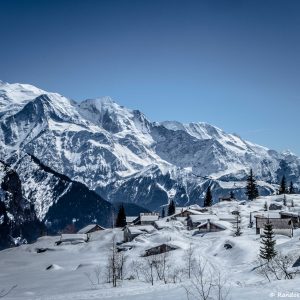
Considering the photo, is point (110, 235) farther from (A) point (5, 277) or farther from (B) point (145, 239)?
(A) point (5, 277)

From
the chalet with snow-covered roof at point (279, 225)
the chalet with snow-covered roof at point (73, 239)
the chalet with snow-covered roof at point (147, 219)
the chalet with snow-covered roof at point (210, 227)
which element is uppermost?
the chalet with snow-covered roof at point (279, 225)

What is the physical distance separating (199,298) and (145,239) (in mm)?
88273

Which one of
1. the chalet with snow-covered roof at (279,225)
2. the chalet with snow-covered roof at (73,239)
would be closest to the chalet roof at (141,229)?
the chalet with snow-covered roof at (73,239)

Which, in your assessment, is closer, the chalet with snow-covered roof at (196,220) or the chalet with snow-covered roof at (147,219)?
the chalet with snow-covered roof at (196,220)

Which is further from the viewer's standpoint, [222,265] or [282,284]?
[222,265]

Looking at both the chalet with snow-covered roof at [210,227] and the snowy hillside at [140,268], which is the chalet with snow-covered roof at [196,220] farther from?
the chalet with snow-covered roof at [210,227]

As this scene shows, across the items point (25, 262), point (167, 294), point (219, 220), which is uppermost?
point (167, 294)

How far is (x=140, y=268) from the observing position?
72.6m

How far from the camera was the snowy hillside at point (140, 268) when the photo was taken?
3061 cm

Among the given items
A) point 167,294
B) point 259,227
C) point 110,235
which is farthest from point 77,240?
point 167,294

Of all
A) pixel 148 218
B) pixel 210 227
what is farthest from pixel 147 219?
pixel 210 227

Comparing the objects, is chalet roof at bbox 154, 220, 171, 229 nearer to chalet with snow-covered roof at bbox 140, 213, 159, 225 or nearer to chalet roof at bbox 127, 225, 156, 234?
chalet roof at bbox 127, 225, 156, 234

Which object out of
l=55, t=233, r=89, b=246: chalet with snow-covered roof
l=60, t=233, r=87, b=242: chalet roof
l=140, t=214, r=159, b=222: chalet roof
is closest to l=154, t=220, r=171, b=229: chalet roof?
l=140, t=214, r=159, b=222: chalet roof

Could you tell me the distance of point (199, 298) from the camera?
25.6 metres
